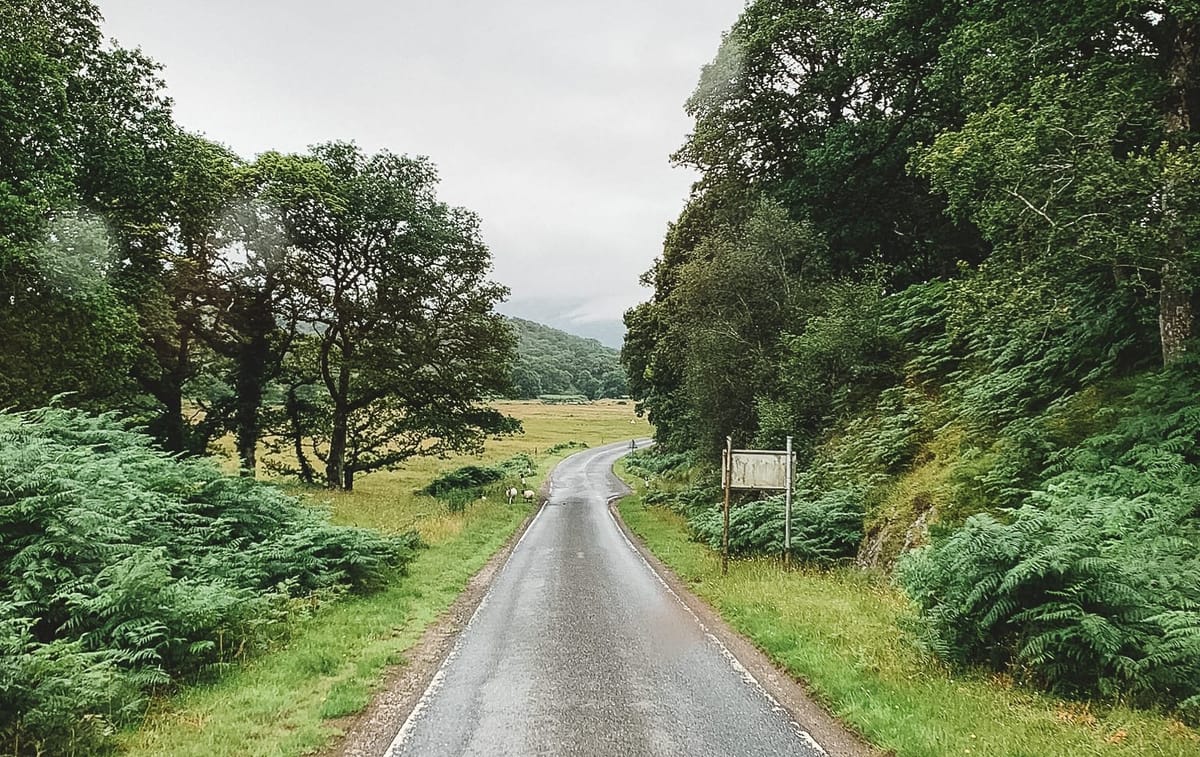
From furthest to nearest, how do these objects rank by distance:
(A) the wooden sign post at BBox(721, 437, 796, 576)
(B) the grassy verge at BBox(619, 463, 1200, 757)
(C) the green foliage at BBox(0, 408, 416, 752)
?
(A) the wooden sign post at BBox(721, 437, 796, 576), (C) the green foliage at BBox(0, 408, 416, 752), (B) the grassy verge at BBox(619, 463, 1200, 757)

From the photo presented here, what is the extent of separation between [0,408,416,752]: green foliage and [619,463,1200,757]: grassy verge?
7.26 metres

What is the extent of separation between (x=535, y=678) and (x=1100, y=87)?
12998mm

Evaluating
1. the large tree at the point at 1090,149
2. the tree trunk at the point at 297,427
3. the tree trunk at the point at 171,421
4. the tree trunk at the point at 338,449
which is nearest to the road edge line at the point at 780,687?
the large tree at the point at 1090,149

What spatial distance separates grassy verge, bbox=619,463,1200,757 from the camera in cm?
559

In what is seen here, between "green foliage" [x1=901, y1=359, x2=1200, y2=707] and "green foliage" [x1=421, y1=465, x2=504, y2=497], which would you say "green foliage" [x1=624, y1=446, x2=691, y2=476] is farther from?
"green foliage" [x1=901, y1=359, x2=1200, y2=707]

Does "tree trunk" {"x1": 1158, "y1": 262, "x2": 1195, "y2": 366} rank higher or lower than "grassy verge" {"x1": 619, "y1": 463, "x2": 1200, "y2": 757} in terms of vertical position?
higher

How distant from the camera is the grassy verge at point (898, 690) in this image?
5.59 meters

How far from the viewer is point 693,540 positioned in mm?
20266

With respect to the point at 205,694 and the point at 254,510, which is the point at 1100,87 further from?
the point at 254,510

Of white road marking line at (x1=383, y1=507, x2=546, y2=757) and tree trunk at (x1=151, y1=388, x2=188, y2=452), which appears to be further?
tree trunk at (x1=151, y1=388, x2=188, y2=452)

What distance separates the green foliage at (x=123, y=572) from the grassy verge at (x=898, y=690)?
23.8 feet

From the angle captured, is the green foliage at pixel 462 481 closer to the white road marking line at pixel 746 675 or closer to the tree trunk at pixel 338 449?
the tree trunk at pixel 338 449

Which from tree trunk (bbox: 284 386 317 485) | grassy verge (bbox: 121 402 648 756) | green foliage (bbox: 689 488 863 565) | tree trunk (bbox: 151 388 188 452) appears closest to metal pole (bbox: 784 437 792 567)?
green foliage (bbox: 689 488 863 565)

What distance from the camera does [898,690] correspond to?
721 cm
